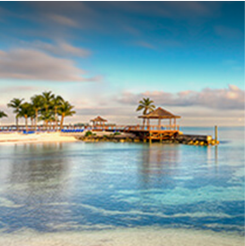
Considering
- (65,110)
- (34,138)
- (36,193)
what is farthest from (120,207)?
(65,110)

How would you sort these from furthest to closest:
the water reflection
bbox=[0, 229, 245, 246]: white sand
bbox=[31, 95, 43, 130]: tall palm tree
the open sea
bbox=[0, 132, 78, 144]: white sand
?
bbox=[31, 95, 43, 130]: tall palm tree < bbox=[0, 132, 78, 144]: white sand < the water reflection < the open sea < bbox=[0, 229, 245, 246]: white sand

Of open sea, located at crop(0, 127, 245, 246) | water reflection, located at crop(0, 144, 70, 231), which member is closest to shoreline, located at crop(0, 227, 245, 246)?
open sea, located at crop(0, 127, 245, 246)

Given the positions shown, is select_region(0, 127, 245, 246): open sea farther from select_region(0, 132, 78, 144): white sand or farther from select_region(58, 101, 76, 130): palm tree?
select_region(58, 101, 76, 130): palm tree

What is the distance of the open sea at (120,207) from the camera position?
36.2ft

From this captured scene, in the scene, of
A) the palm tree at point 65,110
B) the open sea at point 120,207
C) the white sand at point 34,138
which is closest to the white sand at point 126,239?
the open sea at point 120,207

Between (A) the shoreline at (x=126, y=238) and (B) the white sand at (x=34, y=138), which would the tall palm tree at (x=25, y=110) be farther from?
(A) the shoreline at (x=126, y=238)

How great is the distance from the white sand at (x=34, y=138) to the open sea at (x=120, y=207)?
123 feet

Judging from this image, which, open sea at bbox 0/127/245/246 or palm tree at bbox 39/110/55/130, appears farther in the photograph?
palm tree at bbox 39/110/55/130

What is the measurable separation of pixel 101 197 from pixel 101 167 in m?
12.0

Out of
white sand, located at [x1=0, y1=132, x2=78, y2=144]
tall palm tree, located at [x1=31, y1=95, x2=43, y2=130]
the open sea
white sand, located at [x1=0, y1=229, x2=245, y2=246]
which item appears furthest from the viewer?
tall palm tree, located at [x1=31, y1=95, x2=43, y2=130]

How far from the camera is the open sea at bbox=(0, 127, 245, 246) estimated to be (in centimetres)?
1105

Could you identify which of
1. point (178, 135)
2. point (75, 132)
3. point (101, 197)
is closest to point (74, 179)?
point (101, 197)

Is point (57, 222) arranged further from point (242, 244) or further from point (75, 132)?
point (75, 132)

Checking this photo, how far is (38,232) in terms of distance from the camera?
1138 centimetres
